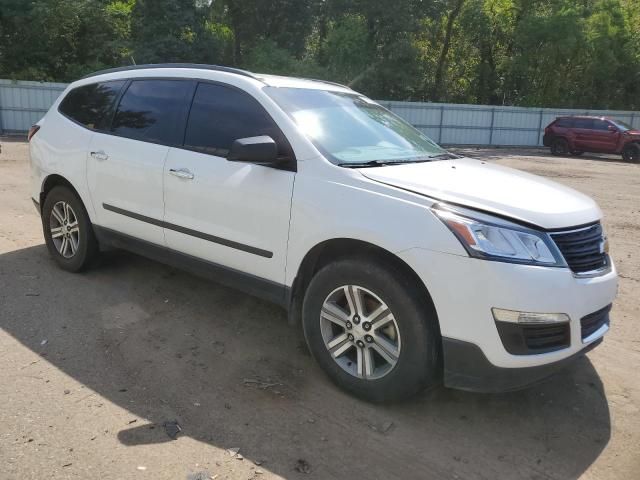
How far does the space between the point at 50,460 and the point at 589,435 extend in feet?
9.03

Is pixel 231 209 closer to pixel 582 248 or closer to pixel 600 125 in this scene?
pixel 582 248

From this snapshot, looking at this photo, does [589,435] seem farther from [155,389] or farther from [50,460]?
[50,460]

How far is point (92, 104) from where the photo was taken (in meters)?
5.09

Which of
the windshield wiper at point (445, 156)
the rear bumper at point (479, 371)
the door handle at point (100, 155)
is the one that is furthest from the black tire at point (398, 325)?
the door handle at point (100, 155)

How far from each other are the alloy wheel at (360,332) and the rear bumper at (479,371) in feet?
0.98

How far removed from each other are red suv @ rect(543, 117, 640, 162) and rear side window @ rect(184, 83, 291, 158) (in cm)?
2162

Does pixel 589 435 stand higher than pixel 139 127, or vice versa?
pixel 139 127

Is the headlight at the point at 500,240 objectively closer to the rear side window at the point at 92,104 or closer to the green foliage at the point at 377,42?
the rear side window at the point at 92,104

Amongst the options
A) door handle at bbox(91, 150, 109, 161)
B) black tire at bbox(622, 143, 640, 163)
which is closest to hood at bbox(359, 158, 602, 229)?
door handle at bbox(91, 150, 109, 161)

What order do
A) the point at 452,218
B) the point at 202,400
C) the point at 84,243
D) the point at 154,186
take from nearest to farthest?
the point at 452,218, the point at 202,400, the point at 154,186, the point at 84,243

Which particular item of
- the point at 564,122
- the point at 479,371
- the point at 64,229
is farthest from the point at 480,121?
the point at 479,371

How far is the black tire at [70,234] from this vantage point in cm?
504

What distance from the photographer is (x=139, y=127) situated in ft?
14.9

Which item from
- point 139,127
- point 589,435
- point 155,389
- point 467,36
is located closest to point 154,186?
point 139,127
